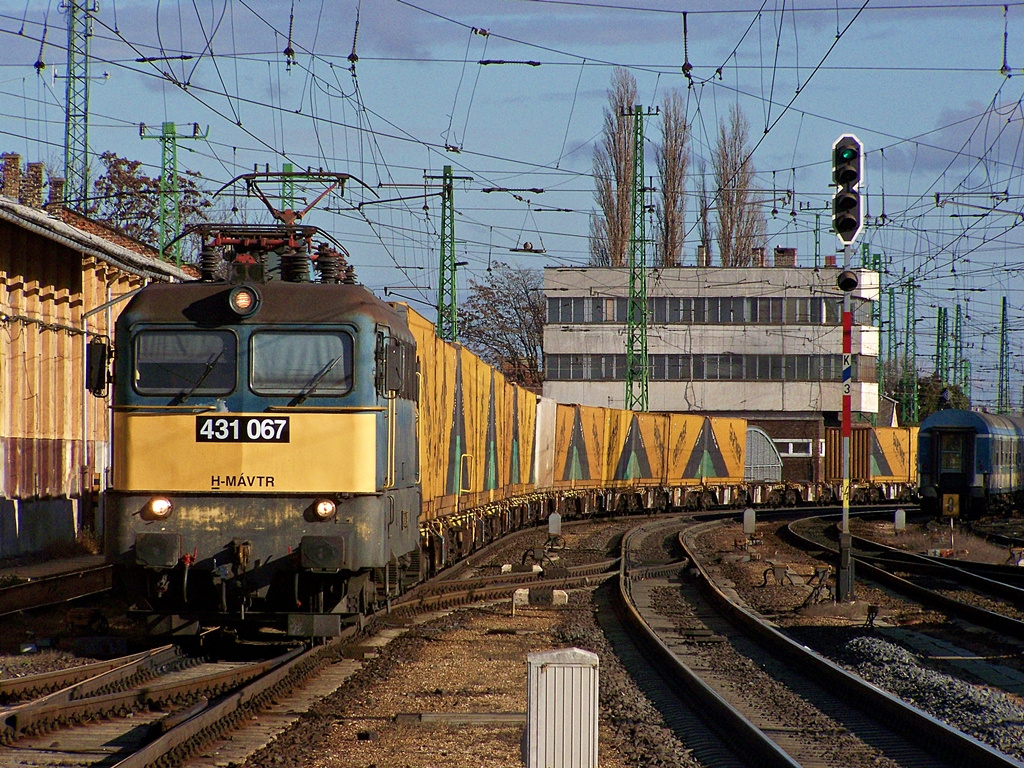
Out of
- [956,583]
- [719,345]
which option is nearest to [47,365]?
[956,583]

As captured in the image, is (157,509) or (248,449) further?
(248,449)

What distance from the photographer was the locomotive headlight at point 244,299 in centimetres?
977

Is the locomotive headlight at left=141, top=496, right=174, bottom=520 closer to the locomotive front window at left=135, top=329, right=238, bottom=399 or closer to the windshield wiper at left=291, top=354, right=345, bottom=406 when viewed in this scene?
the locomotive front window at left=135, top=329, right=238, bottom=399

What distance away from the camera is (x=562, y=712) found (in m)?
5.65

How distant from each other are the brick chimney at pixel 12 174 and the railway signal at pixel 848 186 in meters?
19.3

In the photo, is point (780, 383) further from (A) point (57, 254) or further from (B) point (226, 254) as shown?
(B) point (226, 254)

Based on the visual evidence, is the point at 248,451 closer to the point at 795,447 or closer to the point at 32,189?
the point at 32,189

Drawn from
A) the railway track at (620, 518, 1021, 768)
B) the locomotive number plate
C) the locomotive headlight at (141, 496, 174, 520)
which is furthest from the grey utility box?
the locomotive headlight at (141, 496, 174, 520)

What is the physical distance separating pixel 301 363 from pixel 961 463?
28207 mm

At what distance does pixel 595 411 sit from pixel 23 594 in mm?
19650

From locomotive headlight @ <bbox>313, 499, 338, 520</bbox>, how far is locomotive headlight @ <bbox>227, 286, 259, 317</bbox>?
5.38 ft

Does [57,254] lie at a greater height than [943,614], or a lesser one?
greater

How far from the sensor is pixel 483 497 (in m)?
19.2

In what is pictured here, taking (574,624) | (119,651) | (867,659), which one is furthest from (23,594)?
(867,659)
